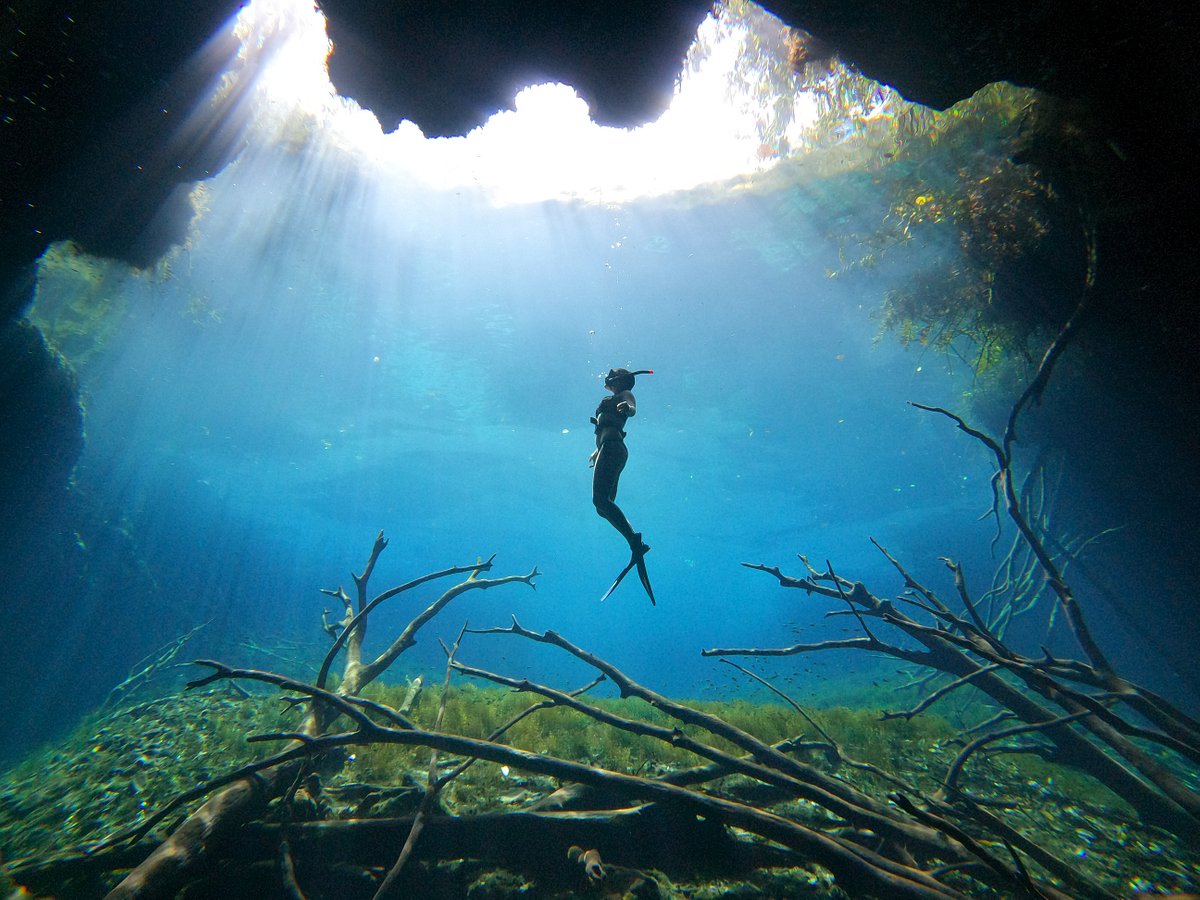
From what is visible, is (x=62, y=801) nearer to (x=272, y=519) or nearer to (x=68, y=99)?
(x=68, y=99)

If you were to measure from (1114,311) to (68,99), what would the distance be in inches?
580

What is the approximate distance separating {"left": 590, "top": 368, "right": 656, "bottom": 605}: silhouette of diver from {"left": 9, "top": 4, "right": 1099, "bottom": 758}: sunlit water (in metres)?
1.61

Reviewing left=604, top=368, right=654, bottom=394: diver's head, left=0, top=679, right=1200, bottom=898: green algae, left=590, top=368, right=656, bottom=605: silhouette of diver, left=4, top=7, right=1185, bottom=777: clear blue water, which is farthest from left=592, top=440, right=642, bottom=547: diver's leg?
left=4, top=7, right=1185, bottom=777: clear blue water

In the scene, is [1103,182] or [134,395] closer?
[1103,182]

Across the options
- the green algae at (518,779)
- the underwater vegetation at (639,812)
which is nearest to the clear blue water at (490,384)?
the green algae at (518,779)

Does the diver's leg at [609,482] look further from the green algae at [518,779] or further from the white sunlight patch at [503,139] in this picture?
the white sunlight patch at [503,139]

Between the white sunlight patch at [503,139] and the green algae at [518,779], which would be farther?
the white sunlight patch at [503,139]

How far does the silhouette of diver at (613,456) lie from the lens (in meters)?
4.21

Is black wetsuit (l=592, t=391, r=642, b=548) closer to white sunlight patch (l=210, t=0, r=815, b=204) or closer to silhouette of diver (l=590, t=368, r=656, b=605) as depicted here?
silhouette of diver (l=590, t=368, r=656, b=605)

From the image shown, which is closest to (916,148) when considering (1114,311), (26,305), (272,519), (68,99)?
(1114,311)

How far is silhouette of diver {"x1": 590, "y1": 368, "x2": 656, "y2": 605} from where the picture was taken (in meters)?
4.21

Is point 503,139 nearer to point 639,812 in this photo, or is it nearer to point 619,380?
point 619,380

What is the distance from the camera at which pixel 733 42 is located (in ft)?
28.8

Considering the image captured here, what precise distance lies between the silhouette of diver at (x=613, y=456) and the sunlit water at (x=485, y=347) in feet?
5.29
